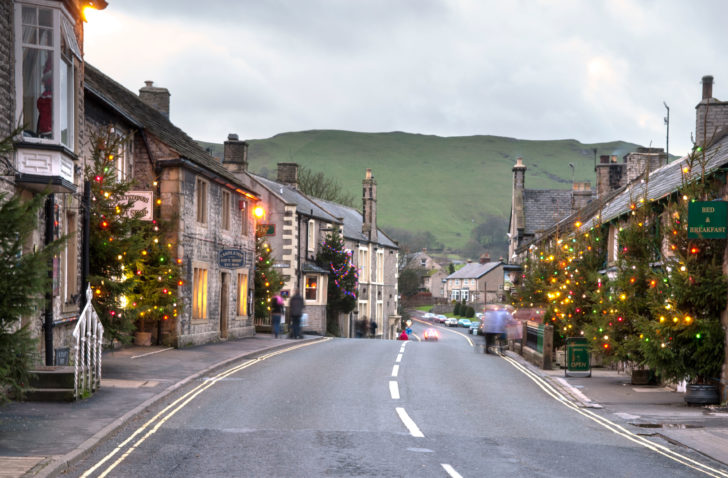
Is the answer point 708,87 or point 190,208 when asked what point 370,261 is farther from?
point 708,87

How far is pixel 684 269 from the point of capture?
17.2 metres

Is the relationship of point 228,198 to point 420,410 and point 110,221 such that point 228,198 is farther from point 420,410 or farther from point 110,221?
point 420,410

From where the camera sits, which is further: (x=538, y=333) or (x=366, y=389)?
(x=538, y=333)

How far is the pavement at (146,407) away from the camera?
34.1ft

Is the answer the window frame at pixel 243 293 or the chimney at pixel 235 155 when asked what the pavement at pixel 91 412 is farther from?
the chimney at pixel 235 155

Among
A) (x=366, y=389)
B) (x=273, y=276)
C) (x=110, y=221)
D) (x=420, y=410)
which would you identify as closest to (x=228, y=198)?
(x=273, y=276)

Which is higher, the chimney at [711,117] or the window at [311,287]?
the chimney at [711,117]

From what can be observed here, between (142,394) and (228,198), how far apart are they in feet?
60.2

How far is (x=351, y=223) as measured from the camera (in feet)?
225

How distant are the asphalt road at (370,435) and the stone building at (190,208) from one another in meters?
8.37

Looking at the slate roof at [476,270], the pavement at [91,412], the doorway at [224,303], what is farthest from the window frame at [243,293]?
the slate roof at [476,270]

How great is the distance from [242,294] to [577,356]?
1672cm

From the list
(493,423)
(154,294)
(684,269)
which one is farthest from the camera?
(154,294)

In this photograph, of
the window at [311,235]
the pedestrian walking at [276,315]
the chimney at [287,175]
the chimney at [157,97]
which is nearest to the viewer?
the chimney at [157,97]
